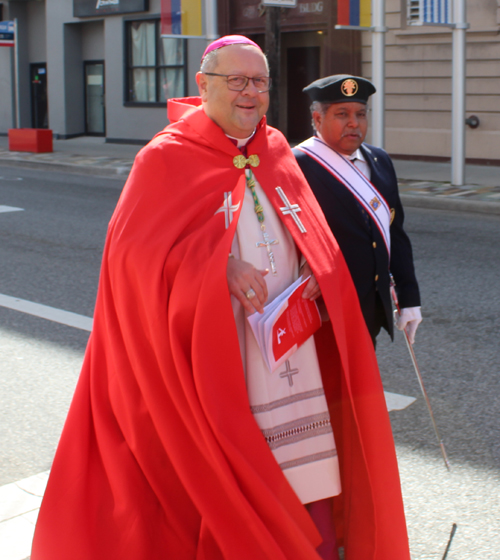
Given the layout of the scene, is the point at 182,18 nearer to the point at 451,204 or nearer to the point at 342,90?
the point at 451,204

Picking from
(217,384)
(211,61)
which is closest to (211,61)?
(211,61)

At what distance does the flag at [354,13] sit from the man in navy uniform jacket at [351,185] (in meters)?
10.4

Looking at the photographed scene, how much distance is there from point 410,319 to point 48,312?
3.64m

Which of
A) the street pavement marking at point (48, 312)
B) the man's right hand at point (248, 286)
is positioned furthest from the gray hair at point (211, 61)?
the street pavement marking at point (48, 312)

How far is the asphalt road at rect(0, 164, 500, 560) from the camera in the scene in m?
3.36

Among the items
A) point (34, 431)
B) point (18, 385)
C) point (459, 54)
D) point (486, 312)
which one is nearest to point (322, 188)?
point (34, 431)

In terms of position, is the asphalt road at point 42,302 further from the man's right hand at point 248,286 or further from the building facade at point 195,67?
the building facade at point 195,67

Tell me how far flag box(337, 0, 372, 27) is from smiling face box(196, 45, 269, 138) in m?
11.0

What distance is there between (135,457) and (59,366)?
2669 mm

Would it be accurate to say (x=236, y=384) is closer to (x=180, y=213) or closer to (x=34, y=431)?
(x=180, y=213)

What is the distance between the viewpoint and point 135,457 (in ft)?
8.49

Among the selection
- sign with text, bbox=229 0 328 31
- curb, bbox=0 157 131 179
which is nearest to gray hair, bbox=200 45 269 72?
curb, bbox=0 157 131 179

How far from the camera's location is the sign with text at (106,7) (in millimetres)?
22256

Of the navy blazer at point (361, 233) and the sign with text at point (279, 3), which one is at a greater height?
the sign with text at point (279, 3)
